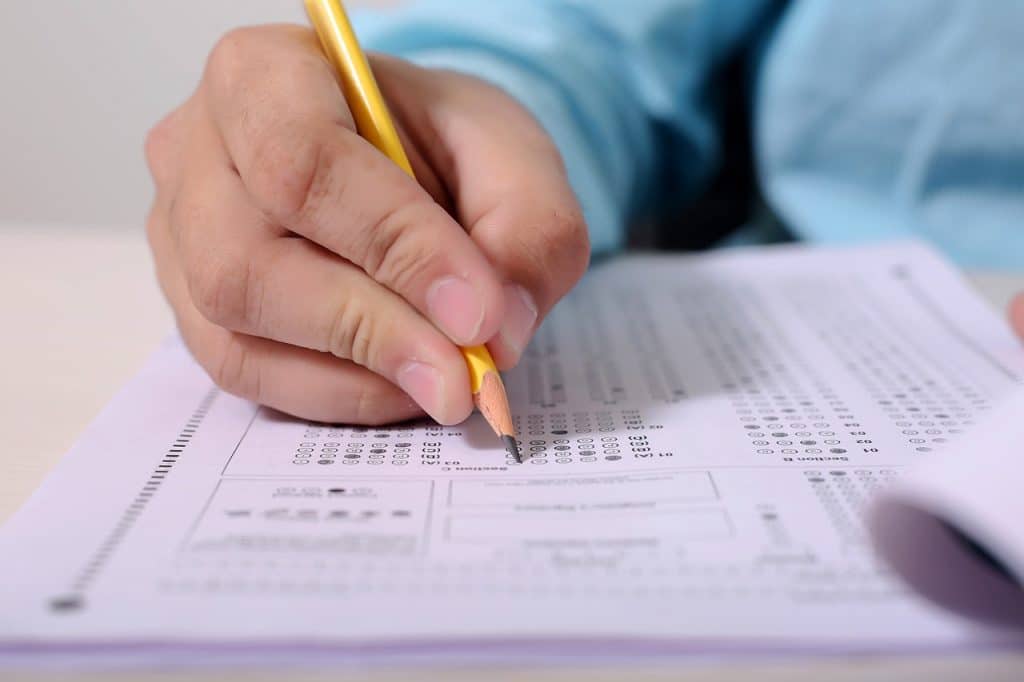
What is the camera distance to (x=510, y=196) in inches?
12.8

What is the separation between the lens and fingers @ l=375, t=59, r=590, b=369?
0.32 meters

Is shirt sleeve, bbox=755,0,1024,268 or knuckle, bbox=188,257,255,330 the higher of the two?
shirt sleeve, bbox=755,0,1024,268

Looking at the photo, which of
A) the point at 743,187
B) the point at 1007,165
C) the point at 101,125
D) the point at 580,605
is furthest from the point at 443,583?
the point at 101,125

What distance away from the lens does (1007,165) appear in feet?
1.88

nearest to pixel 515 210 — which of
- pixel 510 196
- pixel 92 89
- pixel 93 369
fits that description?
pixel 510 196

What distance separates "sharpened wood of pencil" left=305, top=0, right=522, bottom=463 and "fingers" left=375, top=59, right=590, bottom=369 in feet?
0.05

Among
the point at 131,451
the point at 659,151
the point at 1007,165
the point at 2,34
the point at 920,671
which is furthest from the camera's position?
the point at 2,34

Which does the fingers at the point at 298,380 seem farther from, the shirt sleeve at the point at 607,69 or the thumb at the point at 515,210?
the shirt sleeve at the point at 607,69

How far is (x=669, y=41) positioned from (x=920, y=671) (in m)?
0.52

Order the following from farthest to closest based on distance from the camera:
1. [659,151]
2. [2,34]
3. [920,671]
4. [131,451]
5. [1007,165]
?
[2,34], [659,151], [1007,165], [131,451], [920,671]

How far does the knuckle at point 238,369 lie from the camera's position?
330mm

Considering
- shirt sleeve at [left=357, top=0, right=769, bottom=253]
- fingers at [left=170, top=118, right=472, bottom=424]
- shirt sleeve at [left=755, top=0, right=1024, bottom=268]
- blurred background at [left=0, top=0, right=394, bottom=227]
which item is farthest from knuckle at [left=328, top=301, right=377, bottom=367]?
blurred background at [left=0, top=0, right=394, bottom=227]

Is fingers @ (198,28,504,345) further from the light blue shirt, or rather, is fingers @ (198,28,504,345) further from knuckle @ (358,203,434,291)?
the light blue shirt

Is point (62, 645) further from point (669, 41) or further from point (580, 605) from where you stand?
point (669, 41)
